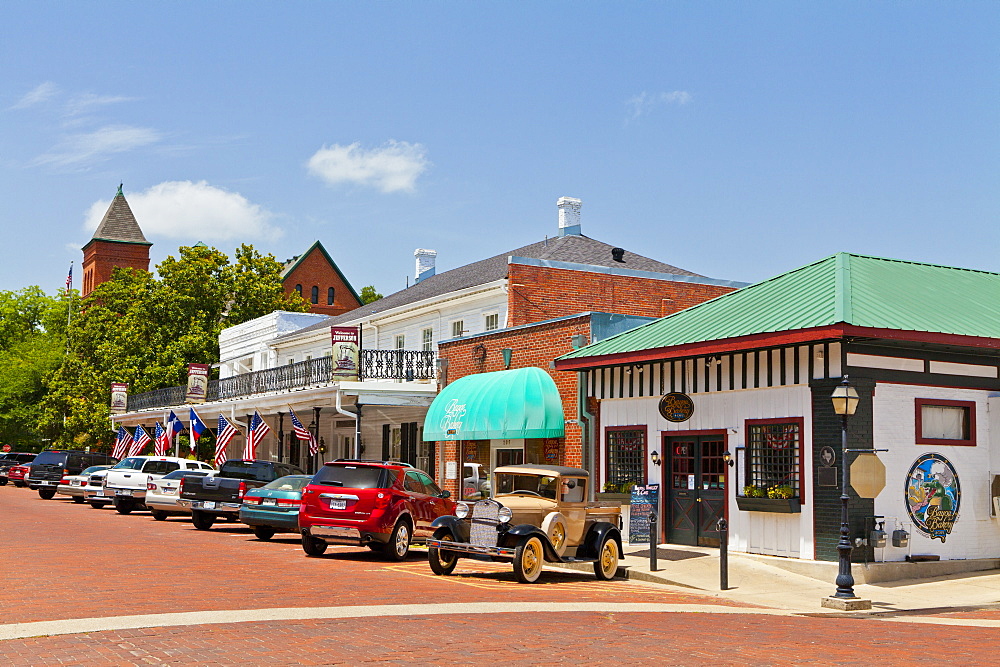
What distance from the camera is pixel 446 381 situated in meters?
29.7

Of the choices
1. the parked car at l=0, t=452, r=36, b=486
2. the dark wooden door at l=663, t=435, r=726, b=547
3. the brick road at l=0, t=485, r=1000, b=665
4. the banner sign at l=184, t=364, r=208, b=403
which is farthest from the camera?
the parked car at l=0, t=452, r=36, b=486

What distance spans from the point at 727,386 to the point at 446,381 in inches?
452

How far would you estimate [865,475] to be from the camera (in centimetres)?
1560

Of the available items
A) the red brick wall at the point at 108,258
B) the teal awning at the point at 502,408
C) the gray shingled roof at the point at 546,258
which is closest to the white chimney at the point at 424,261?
the gray shingled roof at the point at 546,258

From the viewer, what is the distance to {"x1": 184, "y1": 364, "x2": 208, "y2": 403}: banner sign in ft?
143

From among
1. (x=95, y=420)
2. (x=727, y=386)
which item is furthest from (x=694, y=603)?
(x=95, y=420)

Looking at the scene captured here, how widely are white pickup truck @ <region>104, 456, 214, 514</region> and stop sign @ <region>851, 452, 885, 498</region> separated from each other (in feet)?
67.1

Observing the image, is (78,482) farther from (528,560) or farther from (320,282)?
(320,282)

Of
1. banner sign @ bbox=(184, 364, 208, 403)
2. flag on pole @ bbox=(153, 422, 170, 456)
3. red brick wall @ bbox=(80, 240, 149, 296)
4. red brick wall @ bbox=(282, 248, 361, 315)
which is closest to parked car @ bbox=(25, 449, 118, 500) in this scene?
banner sign @ bbox=(184, 364, 208, 403)

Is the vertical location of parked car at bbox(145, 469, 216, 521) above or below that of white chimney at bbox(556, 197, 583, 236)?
below

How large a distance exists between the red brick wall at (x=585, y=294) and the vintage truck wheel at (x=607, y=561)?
12.1 metres

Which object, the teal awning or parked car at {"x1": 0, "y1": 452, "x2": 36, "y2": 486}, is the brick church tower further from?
the teal awning

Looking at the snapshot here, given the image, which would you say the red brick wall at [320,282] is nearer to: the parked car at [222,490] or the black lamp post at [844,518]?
the parked car at [222,490]

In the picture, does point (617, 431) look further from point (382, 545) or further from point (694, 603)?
point (694, 603)
